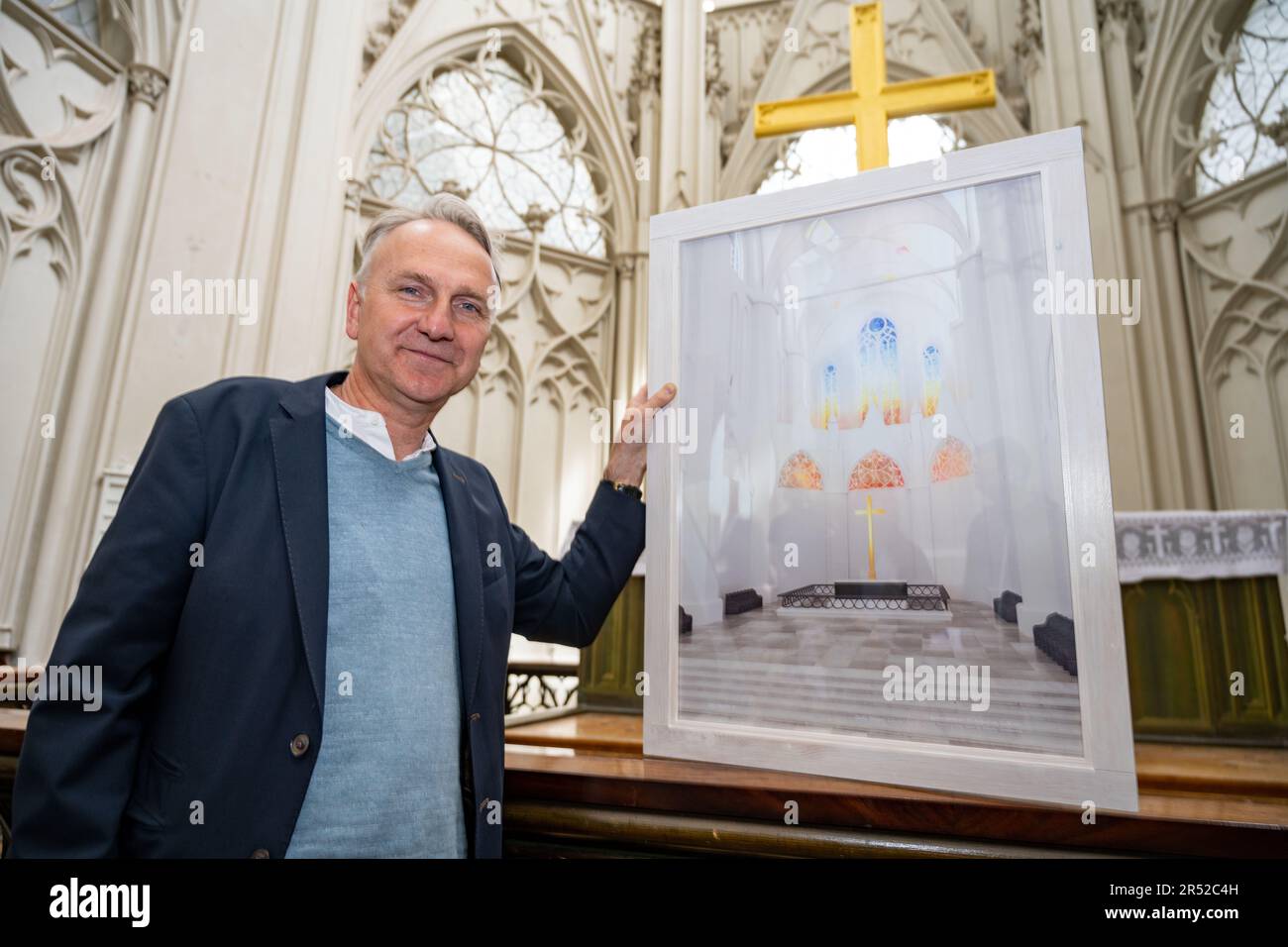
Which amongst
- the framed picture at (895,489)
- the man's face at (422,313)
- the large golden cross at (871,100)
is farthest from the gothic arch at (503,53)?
the framed picture at (895,489)

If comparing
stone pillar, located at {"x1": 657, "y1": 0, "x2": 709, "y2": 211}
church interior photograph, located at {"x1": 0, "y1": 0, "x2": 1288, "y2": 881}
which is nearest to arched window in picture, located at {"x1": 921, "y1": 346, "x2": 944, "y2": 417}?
church interior photograph, located at {"x1": 0, "y1": 0, "x2": 1288, "y2": 881}

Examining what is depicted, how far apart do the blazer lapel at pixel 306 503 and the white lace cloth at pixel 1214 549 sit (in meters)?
2.01

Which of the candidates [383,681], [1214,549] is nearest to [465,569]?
[383,681]

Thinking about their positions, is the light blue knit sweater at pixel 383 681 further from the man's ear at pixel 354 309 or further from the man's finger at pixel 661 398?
the man's finger at pixel 661 398

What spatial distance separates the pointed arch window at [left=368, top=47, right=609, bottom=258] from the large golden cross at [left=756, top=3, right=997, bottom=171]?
14.8ft

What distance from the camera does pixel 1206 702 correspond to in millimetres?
1798

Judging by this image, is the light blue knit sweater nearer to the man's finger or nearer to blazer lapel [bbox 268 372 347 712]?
blazer lapel [bbox 268 372 347 712]

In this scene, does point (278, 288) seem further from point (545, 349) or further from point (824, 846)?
point (824, 846)

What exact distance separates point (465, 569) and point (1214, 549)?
6.76 feet

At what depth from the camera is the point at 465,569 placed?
1188mm

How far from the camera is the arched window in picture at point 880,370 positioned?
1.12 m

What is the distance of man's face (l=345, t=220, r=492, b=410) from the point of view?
47.6 inches

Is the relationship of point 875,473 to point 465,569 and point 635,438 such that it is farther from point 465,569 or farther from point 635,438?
point 465,569
